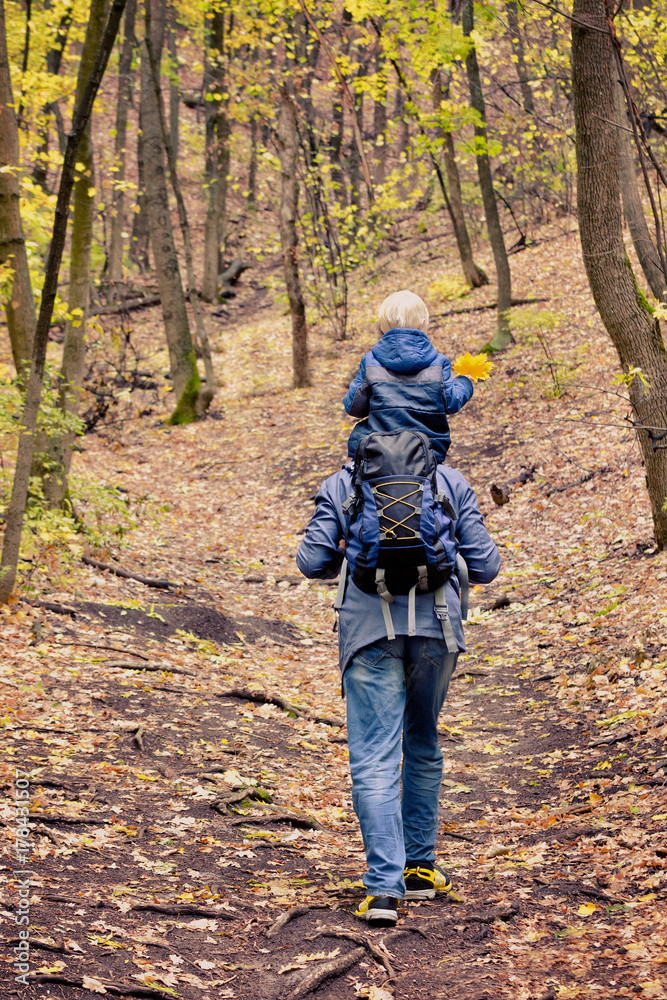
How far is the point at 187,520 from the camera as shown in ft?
38.4

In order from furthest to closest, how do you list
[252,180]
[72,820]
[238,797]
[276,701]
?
[252,180] → [276,701] → [238,797] → [72,820]

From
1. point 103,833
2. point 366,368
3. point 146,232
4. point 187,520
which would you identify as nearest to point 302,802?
point 103,833

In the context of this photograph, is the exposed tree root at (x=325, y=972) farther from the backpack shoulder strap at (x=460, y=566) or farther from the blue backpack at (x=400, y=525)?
the backpack shoulder strap at (x=460, y=566)

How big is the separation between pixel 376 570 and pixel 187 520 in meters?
9.01

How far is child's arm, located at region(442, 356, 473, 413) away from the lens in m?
3.19

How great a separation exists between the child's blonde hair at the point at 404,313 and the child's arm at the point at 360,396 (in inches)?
8.6

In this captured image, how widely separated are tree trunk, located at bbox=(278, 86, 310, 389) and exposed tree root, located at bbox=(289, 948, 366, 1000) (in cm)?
1495

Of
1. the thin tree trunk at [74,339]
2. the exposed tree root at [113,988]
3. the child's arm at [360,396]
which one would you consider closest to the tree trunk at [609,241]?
the child's arm at [360,396]

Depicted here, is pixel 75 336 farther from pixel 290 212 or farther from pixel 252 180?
pixel 252 180

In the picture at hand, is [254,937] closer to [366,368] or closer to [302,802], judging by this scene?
[302,802]

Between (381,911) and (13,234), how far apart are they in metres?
6.77

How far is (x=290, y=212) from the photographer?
54.7 ft

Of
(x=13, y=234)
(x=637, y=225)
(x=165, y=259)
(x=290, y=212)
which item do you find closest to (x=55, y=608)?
(x=13, y=234)

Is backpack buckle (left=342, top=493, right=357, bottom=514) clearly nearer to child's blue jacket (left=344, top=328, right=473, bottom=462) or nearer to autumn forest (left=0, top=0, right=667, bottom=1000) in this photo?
child's blue jacket (left=344, top=328, right=473, bottom=462)
